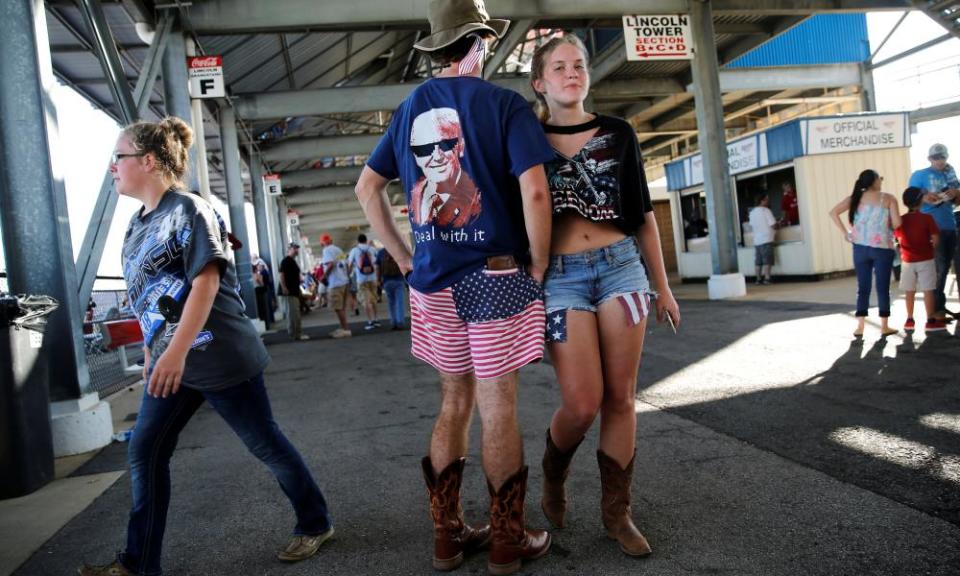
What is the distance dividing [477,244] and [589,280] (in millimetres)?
425

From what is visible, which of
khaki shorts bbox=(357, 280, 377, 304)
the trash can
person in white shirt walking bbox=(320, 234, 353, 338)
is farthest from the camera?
khaki shorts bbox=(357, 280, 377, 304)

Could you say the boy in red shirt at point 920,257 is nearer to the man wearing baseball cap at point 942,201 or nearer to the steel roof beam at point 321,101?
the man wearing baseball cap at point 942,201

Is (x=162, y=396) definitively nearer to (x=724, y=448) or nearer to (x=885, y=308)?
(x=724, y=448)

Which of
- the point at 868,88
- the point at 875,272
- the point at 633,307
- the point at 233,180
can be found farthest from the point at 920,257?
the point at 868,88

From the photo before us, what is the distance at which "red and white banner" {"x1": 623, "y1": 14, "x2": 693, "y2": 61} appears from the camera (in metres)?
12.2

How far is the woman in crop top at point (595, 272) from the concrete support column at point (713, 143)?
1088cm

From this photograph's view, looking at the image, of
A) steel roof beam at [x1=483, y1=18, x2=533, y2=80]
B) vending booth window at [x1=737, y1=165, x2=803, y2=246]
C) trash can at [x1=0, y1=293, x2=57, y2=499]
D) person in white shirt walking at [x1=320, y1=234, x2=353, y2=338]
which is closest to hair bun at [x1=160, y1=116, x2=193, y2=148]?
trash can at [x1=0, y1=293, x2=57, y2=499]

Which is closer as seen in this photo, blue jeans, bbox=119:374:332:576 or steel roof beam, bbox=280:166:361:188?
blue jeans, bbox=119:374:332:576

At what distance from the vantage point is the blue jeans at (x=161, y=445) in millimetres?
2553

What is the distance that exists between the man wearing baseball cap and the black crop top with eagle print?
6288mm

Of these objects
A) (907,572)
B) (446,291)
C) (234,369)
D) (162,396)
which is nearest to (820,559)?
(907,572)

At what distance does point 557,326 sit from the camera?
2.45 meters

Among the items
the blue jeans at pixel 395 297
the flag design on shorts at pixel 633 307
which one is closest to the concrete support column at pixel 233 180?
the blue jeans at pixel 395 297

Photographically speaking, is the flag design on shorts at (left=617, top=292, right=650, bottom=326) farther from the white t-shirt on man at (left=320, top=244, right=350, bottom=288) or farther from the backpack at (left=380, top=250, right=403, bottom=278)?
the white t-shirt on man at (left=320, top=244, right=350, bottom=288)
